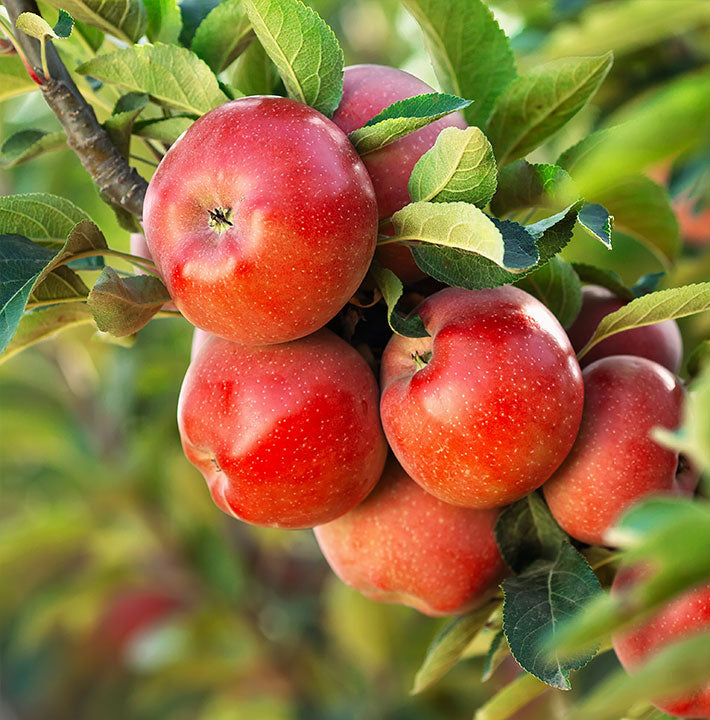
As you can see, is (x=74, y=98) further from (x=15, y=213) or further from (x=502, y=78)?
(x=502, y=78)

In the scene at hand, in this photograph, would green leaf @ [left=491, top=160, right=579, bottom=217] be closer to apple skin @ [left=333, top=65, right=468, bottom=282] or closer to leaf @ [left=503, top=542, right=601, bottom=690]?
apple skin @ [left=333, top=65, right=468, bottom=282]

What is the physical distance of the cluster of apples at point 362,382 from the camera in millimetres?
553

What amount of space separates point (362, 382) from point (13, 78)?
1.21 feet

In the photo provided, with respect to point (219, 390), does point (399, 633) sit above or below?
below

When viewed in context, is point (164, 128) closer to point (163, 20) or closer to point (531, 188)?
point (163, 20)

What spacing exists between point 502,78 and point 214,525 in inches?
53.1

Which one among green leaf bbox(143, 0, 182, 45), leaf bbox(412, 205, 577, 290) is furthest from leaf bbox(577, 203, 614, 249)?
green leaf bbox(143, 0, 182, 45)

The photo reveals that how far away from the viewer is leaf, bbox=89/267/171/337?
0.57 metres

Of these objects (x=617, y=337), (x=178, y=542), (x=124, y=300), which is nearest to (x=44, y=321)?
(x=124, y=300)

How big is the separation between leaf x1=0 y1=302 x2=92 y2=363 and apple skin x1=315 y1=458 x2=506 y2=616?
260 mm

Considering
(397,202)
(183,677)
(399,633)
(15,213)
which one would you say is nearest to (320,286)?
(397,202)

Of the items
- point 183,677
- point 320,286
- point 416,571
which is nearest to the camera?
point 320,286

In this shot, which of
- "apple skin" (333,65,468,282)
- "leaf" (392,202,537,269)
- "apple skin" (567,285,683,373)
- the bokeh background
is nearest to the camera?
"leaf" (392,202,537,269)

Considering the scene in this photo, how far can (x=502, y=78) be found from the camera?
70 cm
